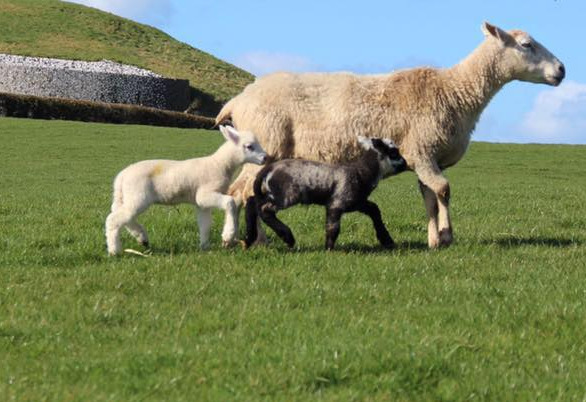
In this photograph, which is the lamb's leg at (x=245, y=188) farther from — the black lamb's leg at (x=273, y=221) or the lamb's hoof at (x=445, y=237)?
the lamb's hoof at (x=445, y=237)

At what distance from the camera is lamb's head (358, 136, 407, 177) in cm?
1004

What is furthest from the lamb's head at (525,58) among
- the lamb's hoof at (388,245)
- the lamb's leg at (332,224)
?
the lamb's leg at (332,224)

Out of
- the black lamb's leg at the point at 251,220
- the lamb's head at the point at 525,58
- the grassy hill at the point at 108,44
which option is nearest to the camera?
the black lamb's leg at the point at 251,220

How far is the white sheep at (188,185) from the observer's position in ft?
32.2

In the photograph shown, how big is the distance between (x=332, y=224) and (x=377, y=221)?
25.3 inches

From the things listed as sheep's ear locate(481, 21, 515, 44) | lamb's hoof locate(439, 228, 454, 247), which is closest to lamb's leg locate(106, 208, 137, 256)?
lamb's hoof locate(439, 228, 454, 247)

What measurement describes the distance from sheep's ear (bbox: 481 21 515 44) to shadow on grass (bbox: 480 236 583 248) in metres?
2.20

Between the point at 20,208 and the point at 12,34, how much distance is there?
7144 cm

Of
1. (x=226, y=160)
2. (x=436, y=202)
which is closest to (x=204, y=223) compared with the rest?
(x=226, y=160)

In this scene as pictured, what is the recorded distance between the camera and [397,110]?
35.6 ft

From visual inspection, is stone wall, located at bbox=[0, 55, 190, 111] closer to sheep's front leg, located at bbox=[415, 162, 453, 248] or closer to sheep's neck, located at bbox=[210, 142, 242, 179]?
sheep's front leg, located at bbox=[415, 162, 453, 248]

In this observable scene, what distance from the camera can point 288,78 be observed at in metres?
11.0

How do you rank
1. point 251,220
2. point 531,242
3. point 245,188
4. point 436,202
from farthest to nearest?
point 531,242 < point 436,202 < point 245,188 < point 251,220

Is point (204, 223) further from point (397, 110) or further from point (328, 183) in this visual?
point (397, 110)
